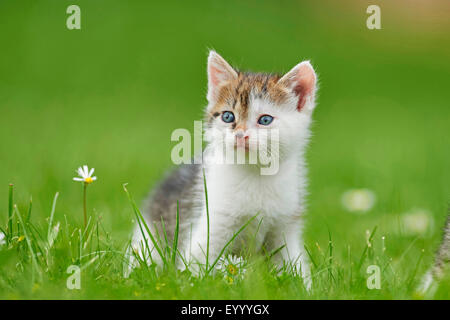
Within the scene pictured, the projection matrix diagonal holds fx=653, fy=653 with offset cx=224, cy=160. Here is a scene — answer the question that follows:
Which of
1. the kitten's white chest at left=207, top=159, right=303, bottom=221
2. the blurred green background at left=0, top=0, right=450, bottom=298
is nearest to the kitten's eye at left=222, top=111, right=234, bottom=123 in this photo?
the kitten's white chest at left=207, top=159, right=303, bottom=221

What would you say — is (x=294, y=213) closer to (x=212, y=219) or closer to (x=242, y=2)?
(x=212, y=219)

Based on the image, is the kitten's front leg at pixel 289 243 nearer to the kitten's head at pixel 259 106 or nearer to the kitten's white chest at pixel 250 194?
the kitten's white chest at pixel 250 194

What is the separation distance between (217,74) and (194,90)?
7.77 meters

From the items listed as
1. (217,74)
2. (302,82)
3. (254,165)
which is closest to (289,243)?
(254,165)

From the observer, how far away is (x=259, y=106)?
3789 millimetres

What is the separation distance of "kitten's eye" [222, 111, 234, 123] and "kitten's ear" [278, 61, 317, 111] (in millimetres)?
373

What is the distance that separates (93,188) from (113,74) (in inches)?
227

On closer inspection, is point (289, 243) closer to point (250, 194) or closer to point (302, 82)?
point (250, 194)

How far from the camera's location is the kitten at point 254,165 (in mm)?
3773

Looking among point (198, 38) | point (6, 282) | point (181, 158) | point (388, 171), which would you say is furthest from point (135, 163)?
point (198, 38)

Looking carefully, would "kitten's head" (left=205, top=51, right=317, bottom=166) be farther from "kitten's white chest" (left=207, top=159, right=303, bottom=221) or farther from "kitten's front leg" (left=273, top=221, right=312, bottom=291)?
"kitten's front leg" (left=273, top=221, right=312, bottom=291)

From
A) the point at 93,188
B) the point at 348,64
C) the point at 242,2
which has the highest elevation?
the point at 242,2

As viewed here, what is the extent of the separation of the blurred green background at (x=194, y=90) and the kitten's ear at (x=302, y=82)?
174 centimetres

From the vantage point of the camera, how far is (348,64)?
13.0 m
